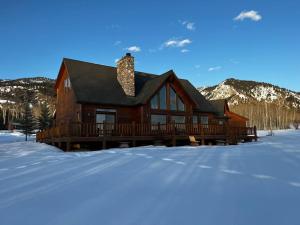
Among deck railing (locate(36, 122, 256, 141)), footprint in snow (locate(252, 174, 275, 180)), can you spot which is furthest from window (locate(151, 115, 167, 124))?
footprint in snow (locate(252, 174, 275, 180))

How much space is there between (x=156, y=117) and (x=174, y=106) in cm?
216

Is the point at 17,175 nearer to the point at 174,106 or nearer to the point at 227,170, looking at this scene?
the point at 227,170

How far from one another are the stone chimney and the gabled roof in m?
0.42

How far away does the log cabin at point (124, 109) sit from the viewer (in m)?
19.0

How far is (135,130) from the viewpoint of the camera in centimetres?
1952

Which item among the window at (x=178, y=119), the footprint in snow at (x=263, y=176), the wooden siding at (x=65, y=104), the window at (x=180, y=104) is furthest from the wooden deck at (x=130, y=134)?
the footprint in snow at (x=263, y=176)

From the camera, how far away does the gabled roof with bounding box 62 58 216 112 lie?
68.7 feet

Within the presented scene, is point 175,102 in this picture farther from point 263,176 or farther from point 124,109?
point 263,176

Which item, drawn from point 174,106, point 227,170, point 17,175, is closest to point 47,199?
point 17,175

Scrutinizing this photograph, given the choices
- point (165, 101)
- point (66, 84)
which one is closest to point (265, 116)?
point (165, 101)

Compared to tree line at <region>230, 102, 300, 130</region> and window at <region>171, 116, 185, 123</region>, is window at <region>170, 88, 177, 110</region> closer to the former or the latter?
window at <region>171, 116, 185, 123</region>

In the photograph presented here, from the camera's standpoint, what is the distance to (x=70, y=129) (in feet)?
55.1

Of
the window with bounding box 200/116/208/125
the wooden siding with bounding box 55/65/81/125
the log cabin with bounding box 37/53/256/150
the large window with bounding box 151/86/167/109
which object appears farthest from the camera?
the window with bounding box 200/116/208/125

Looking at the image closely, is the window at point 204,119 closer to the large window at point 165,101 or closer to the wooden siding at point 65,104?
the large window at point 165,101
